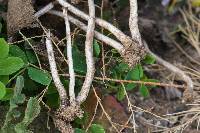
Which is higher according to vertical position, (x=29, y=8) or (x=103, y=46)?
(x=29, y=8)

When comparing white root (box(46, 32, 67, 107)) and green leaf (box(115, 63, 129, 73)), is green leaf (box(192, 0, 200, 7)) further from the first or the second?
white root (box(46, 32, 67, 107))

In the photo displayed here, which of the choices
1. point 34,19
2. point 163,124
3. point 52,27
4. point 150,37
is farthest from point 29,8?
A: point 150,37

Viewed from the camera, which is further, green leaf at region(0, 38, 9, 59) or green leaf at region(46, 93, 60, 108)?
green leaf at region(46, 93, 60, 108)

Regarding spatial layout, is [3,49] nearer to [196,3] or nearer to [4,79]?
[4,79]

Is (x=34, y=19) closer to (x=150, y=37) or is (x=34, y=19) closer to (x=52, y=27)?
(x=52, y=27)

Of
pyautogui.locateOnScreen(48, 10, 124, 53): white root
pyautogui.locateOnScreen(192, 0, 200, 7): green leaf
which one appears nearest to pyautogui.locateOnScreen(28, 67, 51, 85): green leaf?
pyautogui.locateOnScreen(48, 10, 124, 53): white root

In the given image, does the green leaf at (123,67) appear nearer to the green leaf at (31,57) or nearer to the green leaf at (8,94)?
the green leaf at (31,57)
